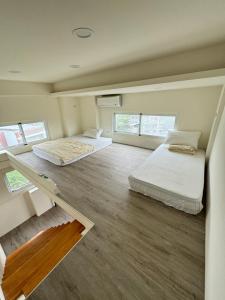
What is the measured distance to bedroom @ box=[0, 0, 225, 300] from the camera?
1160 millimetres

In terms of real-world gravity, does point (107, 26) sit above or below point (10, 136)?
above

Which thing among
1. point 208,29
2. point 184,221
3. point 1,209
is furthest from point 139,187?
point 1,209

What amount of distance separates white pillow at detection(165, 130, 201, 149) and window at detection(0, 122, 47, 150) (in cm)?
456

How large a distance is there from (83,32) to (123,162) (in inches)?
109

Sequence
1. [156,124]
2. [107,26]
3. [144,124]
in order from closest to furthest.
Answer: [107,26] < [156,124] < [144,124]

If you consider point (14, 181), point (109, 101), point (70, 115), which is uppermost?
point (109, 101)

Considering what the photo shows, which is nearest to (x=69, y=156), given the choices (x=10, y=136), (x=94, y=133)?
(x=94, y=133)

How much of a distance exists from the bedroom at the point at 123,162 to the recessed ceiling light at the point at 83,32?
0.03 m

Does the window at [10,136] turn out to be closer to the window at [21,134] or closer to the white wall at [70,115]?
the window at [21,134]

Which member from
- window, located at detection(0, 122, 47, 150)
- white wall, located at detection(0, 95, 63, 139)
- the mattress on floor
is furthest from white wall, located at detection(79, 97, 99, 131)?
window, located at detection(0, 122, 47, 150)

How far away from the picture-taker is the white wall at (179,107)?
3170 mm

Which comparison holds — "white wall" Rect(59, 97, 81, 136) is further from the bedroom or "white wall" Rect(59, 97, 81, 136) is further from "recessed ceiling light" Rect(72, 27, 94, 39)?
"recessed ceiling light" Rect(72, 27, 94, 39)

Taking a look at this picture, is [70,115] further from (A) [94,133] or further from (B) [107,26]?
(B) [107,26]

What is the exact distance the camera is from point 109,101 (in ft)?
15.4
